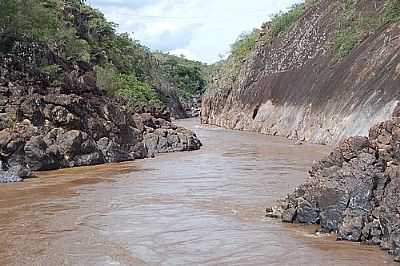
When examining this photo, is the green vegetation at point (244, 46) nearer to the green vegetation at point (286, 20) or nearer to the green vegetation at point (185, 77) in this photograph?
the green vegetation at point (286, 20)

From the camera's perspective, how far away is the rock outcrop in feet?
72.9

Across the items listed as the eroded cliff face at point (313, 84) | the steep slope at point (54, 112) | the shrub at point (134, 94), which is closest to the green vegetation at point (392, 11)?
the eroded cliff face at point (313, 84)

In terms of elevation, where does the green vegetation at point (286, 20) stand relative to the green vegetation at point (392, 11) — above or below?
above

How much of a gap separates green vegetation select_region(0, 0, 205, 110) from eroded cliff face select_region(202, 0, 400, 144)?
307 inches

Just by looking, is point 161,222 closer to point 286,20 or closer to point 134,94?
point 134,94

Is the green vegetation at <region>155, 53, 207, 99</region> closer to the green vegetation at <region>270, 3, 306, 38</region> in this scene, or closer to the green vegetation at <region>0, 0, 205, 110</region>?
the green vegetation at <region>0, 0, 205, 110</region>

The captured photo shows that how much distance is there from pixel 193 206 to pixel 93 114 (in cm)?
1419

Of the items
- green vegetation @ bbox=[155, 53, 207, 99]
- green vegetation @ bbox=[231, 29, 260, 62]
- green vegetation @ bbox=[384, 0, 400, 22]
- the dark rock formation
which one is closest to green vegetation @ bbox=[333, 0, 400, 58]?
green vegetation @ bbox=[384, 0, 400, 22]

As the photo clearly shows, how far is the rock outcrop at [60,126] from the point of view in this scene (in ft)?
72.9

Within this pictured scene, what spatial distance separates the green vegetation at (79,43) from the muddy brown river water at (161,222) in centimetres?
799

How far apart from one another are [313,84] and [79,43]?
14844mm

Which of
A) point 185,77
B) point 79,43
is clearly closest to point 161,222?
point 79,43

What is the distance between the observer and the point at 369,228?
9984 mm

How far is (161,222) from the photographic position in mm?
12094
